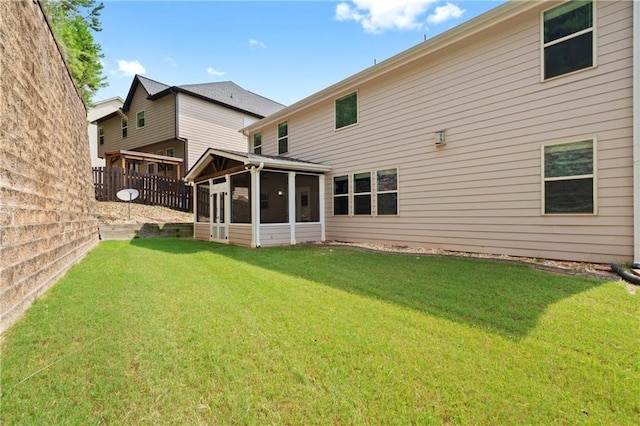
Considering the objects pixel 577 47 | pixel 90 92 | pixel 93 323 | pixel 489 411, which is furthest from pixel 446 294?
pixel 90 92

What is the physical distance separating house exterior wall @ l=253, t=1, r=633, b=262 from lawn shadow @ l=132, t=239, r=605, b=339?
3.95 feet

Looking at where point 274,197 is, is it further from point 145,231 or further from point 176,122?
point 176,122

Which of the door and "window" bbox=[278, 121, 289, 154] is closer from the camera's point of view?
the door

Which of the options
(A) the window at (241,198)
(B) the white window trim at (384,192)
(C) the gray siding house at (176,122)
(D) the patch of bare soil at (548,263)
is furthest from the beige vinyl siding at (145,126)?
(D) the patch of bare soil at (548,263)

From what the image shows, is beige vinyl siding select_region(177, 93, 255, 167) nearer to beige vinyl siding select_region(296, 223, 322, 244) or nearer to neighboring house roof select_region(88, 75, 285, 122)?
neighboring house roof select_region(88, 75, 285, 122)

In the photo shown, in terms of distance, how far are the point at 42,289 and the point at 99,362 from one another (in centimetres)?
213

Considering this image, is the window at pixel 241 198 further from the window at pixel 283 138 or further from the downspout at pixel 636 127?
the downspout at pixel 636 127

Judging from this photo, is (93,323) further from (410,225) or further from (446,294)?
(410,225)

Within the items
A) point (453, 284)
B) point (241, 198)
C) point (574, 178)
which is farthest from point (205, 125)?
point (574, 178)

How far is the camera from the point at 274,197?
29.6ft

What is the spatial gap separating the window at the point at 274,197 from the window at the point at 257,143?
4.72 metres

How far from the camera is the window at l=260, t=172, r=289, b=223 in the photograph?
884 centimetres

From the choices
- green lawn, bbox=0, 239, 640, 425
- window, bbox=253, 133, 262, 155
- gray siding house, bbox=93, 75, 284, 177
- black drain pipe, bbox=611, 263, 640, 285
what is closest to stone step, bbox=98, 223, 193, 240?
window, bbox=253, 133, 262, 155

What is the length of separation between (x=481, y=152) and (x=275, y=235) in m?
5.65
